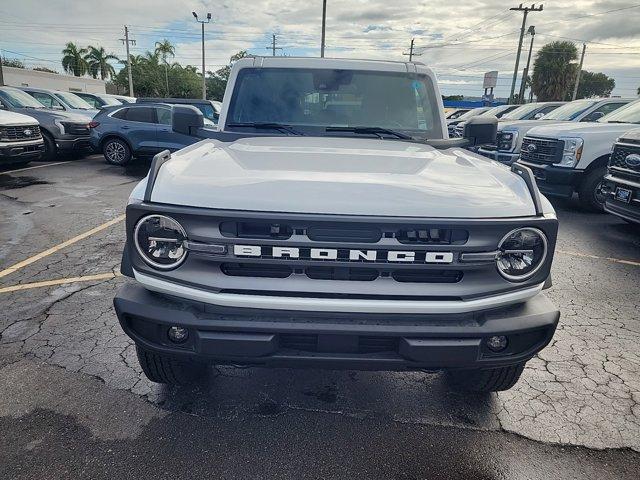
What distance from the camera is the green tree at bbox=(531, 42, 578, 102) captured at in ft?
147

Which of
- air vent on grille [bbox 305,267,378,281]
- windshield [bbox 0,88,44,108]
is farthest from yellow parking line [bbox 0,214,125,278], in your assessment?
windshield [bbox 0,88,44,108]

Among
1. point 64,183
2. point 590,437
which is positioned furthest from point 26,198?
point 590,437

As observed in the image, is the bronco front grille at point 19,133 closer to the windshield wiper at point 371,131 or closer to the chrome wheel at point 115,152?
the chrome wheel at point 115,152

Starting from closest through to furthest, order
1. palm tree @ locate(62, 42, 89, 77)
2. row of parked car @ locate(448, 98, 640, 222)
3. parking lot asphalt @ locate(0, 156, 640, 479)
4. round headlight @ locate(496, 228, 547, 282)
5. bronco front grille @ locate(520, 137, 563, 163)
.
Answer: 1. round headlight @ locate(496, 228, 547, 282)
2. parking lot asphalt @ locate(0, 156, 640, 479)
3. row of parked car @ locate(448, 98, 640, 222)
4. bronco front grille @ locate(520, 137, 563, 163)
5. palm tree @ locate(62, 42, 89, 77)

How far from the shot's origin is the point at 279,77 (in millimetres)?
3457

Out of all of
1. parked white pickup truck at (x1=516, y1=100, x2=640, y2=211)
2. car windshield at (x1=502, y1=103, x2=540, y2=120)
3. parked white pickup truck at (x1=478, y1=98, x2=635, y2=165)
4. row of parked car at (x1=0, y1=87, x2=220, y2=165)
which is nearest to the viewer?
parked white pickup truck at (x1=516, y1=100, x2=640, y2=211)

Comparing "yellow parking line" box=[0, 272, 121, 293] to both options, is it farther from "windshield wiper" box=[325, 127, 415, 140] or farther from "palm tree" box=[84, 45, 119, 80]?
"palm tree" box=[84, 45, 119, 80]

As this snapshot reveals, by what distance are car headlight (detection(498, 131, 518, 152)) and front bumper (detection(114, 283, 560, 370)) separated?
872 cm

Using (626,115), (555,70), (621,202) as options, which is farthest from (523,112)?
(555,70)

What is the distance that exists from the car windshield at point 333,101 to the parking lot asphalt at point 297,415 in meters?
1.79

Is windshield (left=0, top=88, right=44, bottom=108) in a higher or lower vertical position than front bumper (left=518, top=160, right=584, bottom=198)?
higher

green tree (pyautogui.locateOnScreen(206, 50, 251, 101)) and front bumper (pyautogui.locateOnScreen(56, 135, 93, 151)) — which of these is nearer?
front bumper (pyautogui.locateOnScreen(56, 135, 93, 151))

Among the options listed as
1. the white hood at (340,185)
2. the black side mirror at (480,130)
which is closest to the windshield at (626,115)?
the black side mirror at (480,130)

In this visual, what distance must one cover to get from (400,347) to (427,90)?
7.67 feet
